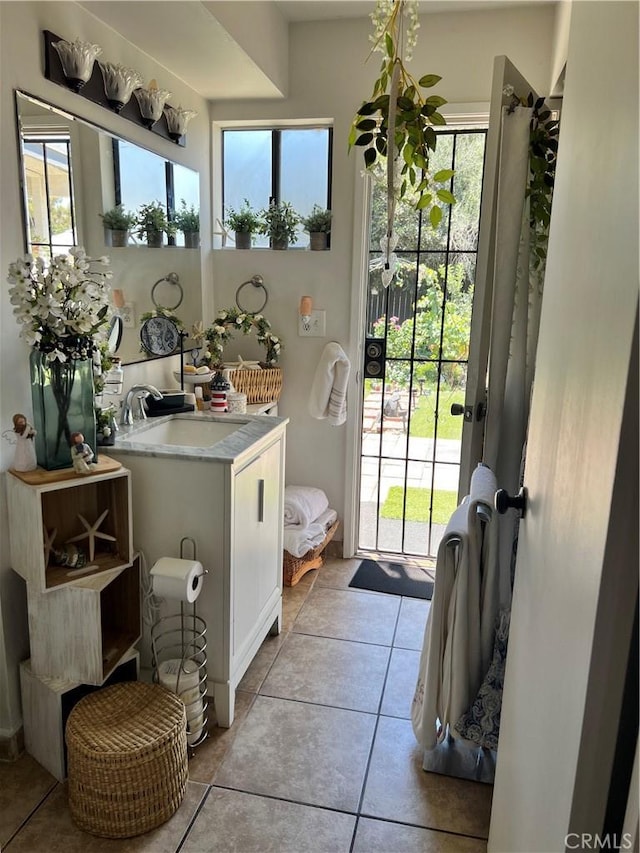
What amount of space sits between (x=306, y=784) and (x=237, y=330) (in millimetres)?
2196

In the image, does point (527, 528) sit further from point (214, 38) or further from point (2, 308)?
point (214, 38)

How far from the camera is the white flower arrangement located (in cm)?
170

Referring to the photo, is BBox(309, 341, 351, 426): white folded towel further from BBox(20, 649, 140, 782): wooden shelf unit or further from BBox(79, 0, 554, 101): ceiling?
BBox(20, 649, 140, 782): wooden shelf unit

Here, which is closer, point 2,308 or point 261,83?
point 2,308

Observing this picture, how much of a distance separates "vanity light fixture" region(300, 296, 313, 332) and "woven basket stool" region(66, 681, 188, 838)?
2.04m

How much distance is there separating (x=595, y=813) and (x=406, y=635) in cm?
197

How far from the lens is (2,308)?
1.74m

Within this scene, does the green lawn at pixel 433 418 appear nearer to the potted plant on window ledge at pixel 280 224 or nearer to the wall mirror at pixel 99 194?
the potted plant on window ledge at pixel 280 224

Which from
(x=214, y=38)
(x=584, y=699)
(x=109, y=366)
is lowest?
(x=584, y=699)

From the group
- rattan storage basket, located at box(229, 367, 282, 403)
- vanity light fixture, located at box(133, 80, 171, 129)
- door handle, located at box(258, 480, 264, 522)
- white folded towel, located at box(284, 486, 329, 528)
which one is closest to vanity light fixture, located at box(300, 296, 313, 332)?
rattan storage basket, located at box(229, 367, 282, 403)

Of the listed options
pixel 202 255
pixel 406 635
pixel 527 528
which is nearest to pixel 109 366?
pixel 202 255

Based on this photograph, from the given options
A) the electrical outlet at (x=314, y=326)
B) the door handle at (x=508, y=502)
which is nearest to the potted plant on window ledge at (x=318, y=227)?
the electrical outlet at (x=314, y=326)

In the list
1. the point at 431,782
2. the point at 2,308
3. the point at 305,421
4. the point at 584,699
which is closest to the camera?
the point at 584,699

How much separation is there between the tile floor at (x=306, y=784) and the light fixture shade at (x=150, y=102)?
2195 millimetres
